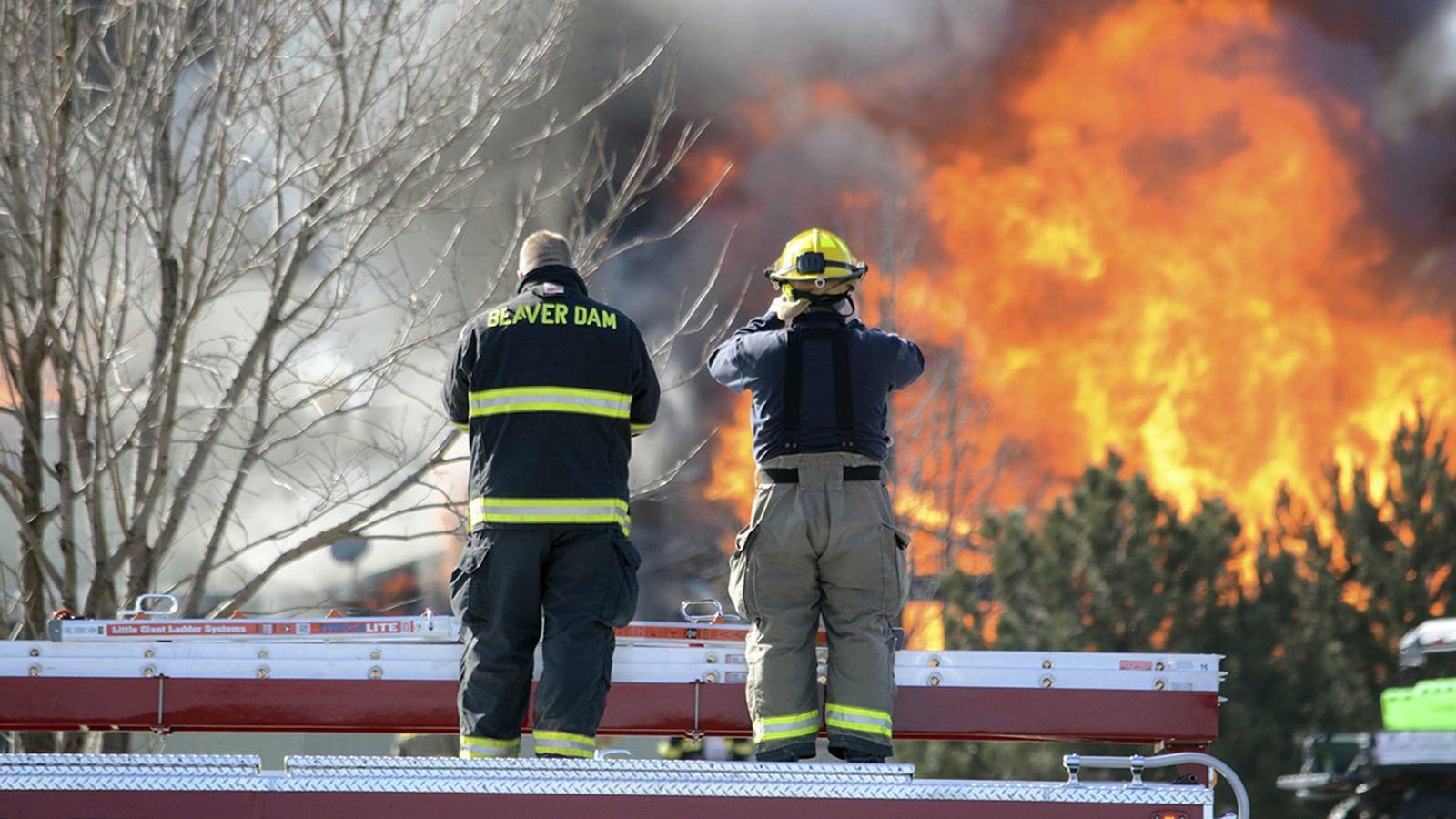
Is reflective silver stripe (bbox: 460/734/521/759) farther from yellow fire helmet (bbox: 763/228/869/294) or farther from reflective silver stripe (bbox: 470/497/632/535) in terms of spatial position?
yellow fire helmet (bbox: 763/228/869/294)

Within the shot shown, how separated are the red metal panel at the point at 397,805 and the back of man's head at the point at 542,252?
1.92 metres

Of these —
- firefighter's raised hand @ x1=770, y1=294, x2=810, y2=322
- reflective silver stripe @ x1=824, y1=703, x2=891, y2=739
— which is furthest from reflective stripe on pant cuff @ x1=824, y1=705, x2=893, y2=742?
firefighter's raised hand @ x1=770, y1=294, x2=810, y2=322

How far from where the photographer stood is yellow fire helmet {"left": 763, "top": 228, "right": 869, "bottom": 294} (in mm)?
4492

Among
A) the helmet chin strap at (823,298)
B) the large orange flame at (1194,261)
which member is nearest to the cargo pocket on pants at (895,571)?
the helmet chin strap at (823,298)

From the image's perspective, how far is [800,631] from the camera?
4.37 metres

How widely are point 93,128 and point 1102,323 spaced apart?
17.0 metres

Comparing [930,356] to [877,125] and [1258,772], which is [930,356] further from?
[1258,772]

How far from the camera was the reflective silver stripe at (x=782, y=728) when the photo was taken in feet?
13.8

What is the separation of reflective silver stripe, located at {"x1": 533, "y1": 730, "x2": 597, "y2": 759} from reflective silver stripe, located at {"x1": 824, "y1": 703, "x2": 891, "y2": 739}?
2.47 ft

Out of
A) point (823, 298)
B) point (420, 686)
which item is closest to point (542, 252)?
point (823, 298)

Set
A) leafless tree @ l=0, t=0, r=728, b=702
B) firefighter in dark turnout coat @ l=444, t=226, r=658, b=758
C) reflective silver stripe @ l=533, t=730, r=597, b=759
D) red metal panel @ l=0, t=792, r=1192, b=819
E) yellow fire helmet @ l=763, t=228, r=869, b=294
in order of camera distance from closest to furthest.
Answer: red metal panel @ l=0, t=792, r=1192, b=819 → reflective silver stripe @ l=533, t=730, r=597, b=759 → firefighter in dark turnout coat @ l=444, t=226, r=658, b=758 → yellow fire helmet @ l=763, t=228, r=869, b=294 → leafless tree @ l=0, t=0, r=728, b=702

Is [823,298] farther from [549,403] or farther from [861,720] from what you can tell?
[861,720]

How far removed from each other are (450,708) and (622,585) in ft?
2.26

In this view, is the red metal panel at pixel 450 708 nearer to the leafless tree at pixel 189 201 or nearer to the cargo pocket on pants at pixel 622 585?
the cargo pocket on pants at pixel 622 585
